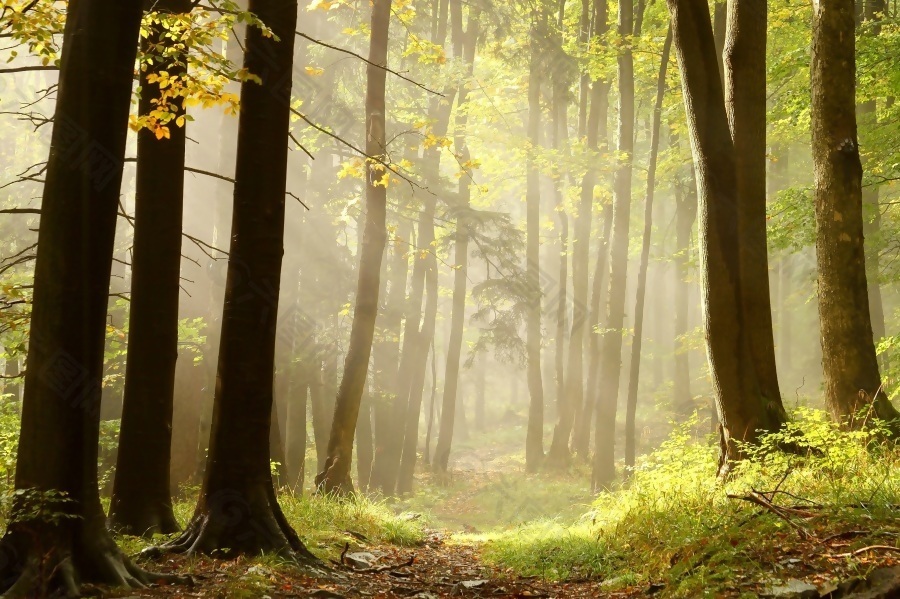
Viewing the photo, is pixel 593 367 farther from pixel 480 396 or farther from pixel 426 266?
pixel 480 396

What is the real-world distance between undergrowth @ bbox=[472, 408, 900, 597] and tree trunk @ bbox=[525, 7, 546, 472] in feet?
39.9

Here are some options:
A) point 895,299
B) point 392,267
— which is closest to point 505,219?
point 392,267

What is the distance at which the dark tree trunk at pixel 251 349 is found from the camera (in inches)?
228

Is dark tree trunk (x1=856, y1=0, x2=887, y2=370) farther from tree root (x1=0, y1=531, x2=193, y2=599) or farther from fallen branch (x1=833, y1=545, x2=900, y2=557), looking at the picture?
tree root (x1=0, y1=531, x2=193, y2=599)

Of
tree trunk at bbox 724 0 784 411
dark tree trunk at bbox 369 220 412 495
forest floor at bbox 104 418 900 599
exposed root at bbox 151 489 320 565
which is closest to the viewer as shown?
forest floor at bbox 104 418 900 599

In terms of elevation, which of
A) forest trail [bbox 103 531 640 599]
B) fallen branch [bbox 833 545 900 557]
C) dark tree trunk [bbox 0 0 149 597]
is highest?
dark tree trunk [bbox 0 0 149 597]

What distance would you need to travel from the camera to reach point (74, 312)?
162 inches

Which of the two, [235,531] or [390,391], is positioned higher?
[390,391]

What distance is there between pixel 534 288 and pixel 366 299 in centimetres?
916

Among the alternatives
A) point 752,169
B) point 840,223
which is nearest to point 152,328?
point 752,169

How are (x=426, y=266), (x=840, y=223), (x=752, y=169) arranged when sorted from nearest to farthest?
(x=840, y=223)
(x=752, y=169)
(x=426, y=266)

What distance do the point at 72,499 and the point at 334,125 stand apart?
17.0 meters

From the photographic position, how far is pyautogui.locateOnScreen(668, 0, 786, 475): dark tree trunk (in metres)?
7.88

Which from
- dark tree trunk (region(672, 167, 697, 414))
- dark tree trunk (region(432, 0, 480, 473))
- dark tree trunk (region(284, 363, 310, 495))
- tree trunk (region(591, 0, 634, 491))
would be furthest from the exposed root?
dark tree trunk (region(672, 167, 697, 414))
